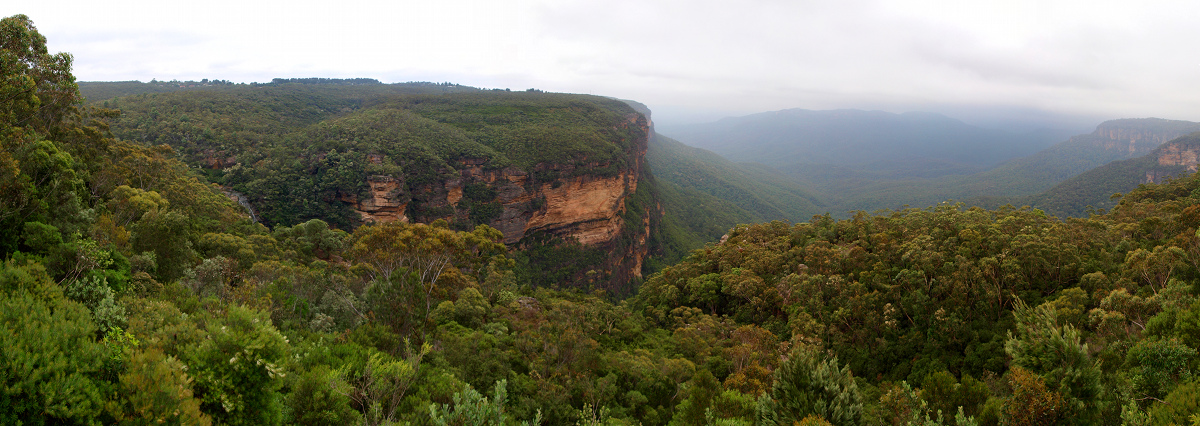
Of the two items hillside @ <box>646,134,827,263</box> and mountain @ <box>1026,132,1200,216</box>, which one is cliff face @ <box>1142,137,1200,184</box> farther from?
hillside @ <box>646,134,827,263</box>

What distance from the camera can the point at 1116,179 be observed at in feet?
333

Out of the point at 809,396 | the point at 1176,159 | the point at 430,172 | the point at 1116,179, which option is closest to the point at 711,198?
the point at 430,172

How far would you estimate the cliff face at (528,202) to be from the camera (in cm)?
5012

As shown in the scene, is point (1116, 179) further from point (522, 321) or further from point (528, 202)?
point (522, 321)

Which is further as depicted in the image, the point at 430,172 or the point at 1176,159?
the point at 1176,159

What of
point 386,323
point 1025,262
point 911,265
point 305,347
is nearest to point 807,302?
point 911,265

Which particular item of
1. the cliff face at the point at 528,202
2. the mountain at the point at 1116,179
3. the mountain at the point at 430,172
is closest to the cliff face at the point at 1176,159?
the mountain at the point at 1116,179

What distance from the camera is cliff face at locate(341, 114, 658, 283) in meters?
50.1

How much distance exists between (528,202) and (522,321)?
1351 inches

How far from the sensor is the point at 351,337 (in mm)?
13930

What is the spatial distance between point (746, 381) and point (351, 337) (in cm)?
1326

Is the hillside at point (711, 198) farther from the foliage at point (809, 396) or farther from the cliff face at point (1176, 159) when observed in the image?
the cliff face at point (1176, 159)

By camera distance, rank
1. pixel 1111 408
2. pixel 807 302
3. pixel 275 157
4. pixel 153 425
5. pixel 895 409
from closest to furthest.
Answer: pixel 153 425
pixel 1111 408
pixel 895 409
pixel 807 302
pixel 275 157

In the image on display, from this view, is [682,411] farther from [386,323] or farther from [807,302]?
[807,302]
